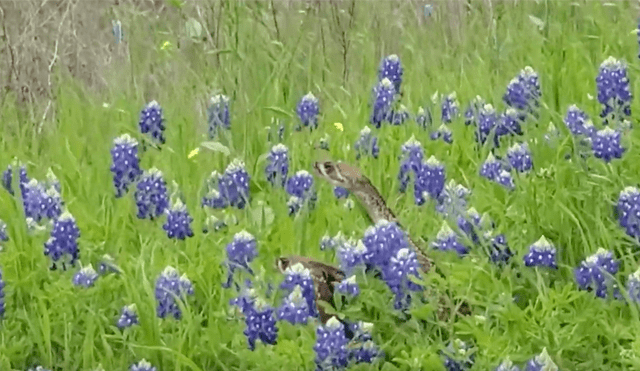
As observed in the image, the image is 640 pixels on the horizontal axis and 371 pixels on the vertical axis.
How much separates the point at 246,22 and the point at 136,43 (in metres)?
0.71

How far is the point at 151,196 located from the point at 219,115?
1.06 m

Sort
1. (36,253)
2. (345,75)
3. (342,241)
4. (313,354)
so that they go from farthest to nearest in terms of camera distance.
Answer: (345,75) → (36,253) → (342,241) → (313,354)

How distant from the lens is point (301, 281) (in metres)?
2.80

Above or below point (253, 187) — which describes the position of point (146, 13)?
above

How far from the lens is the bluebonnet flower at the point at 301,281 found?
2.80 metres

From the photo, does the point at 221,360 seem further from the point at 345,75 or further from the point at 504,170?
the point at 345,75

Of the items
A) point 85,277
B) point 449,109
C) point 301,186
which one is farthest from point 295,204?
point 449,109

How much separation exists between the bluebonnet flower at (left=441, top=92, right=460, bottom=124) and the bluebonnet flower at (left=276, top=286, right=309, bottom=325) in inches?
72.4

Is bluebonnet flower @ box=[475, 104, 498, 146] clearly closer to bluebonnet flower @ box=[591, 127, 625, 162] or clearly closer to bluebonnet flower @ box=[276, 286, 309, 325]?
bluebonnet flower @ box=[591, 127, 625, 162]

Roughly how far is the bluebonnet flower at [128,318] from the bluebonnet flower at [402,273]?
2.40ft

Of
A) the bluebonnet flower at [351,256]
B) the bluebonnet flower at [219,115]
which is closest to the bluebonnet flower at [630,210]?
the bluebonnet flower at [351,256]

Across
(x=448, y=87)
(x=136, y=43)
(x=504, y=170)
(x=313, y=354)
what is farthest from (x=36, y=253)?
(x=136, y=43)

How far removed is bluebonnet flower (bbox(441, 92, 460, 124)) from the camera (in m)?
4.39

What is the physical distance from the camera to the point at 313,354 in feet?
9.00
